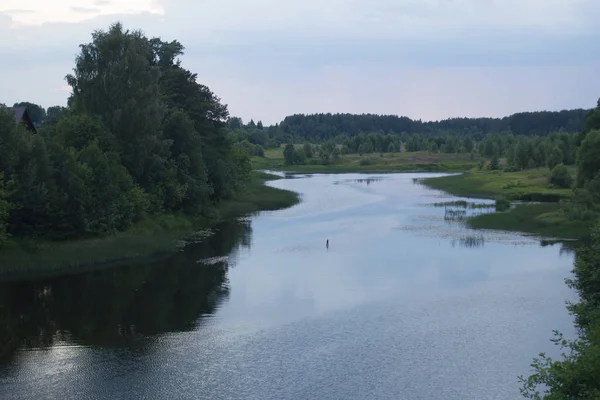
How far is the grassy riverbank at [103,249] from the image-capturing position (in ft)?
144

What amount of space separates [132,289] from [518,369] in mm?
23672

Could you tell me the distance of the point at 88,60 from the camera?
197ft

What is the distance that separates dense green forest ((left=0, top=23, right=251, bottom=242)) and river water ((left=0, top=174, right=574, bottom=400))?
20.5 feet

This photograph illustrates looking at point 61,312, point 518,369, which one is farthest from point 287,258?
point 518,369

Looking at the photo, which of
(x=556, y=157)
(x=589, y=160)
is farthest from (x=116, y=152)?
(x=556, y=157)

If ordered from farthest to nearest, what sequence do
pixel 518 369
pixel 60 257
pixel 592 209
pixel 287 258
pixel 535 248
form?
pixel 592 209 → pixel 535 248 → pixel 287 258 → pixel 60 257 → pixel 518 369

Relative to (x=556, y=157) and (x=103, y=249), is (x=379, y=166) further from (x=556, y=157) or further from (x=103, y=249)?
(x=103, y=249)

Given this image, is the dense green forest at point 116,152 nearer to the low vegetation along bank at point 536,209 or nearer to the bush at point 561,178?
the low vegetation along bank at point 536,209

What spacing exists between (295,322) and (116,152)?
99.0 ft

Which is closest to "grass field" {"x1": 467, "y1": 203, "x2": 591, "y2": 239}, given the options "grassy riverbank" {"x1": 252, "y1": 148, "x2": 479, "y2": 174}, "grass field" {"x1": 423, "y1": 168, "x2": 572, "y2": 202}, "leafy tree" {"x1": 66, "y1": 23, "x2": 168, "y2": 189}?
"grass field" {"x1": 423, "y1": 168, "x2": 572, "y2": 202}

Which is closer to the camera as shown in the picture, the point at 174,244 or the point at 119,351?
the point at 119,351

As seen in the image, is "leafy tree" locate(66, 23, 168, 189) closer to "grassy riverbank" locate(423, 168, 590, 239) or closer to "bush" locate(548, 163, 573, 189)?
"grassy riverbank" locate(423, 168, 590, 239)

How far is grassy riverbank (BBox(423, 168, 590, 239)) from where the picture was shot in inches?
2440

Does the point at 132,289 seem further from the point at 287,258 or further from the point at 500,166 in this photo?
the point at 500,166
